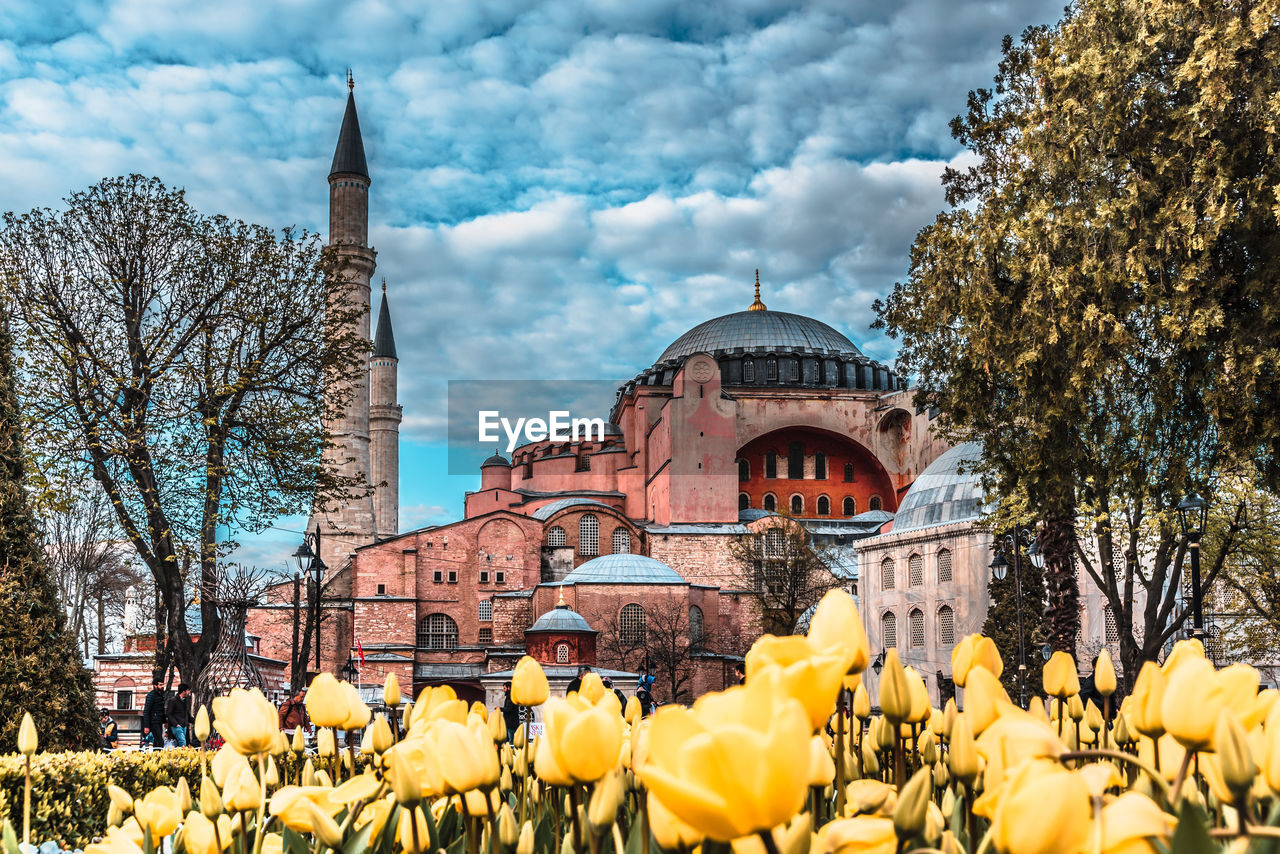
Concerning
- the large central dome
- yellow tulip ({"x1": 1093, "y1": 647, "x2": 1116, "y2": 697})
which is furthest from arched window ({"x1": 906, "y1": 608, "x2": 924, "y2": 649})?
yellow tulip ({"x1": 1093, "y1": 647, "x2": 1116, "y2": 697})

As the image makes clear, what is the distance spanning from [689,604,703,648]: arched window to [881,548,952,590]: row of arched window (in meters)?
10.4

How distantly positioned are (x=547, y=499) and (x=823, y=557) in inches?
631

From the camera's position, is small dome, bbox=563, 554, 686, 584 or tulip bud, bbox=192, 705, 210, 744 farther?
small dome, bbox=563, 554, 686, 584

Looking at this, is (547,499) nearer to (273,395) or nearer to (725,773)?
(273,395)

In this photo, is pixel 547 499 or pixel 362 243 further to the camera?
pixel 547 499

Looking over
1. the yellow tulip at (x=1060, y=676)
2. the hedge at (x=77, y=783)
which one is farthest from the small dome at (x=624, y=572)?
the yellow tulip at (x=1060, y=676)

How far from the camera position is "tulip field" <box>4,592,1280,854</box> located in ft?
3.37

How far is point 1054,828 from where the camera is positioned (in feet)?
3.51

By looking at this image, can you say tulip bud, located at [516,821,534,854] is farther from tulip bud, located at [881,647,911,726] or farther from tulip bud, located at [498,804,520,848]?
tulip bud, located at [881,647,911,726]

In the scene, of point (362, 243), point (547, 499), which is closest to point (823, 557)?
point (547, 499)

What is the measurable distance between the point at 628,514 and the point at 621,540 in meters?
4.78

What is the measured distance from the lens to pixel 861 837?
120cm

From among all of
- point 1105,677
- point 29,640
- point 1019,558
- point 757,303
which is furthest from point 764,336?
point 1105,677

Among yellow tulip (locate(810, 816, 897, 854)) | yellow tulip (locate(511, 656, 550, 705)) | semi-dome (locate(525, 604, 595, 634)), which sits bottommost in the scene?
semi-dome (locate(525, 604, 595, 634))
